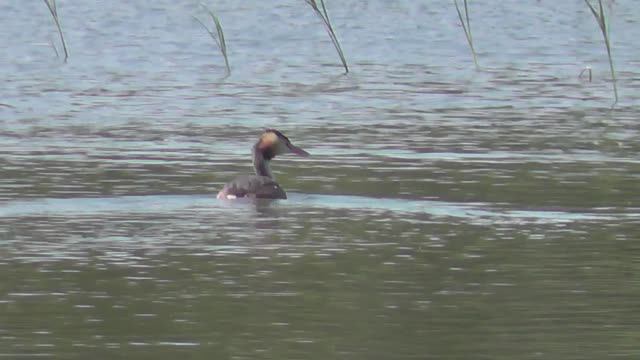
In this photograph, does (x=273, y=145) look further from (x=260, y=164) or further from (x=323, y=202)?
(x=323, y=202)

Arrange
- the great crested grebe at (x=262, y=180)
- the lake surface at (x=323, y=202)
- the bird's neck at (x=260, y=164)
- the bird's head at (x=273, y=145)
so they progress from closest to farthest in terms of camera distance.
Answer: the lake surface at (x=323, y=202)
the great crested grebe at (x=262, y=180)
the bird's neck at (x=260, y=164)
the bird's head at (x=273, y=145)

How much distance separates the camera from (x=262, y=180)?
14297 mm

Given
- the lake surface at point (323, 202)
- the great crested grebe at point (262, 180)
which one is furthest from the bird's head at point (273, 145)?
the lake surface at point (323, 202)

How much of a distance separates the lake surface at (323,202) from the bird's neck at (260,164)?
0.25 metres

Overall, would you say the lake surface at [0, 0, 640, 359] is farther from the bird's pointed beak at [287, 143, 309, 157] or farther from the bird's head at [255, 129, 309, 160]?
the bird's head at [255, 129, 309, 160]

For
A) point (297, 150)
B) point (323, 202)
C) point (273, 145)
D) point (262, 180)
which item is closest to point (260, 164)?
point (273, 145)

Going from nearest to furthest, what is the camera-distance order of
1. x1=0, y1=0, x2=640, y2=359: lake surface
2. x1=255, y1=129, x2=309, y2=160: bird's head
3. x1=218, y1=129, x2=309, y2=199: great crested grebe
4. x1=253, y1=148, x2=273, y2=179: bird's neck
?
x1=0, y1=0, x2=640, y2=359: lake surface
x1=218, y1=129, x2=309, y2=199: great crested grebe
x1=253, y1=148, x2=273, y2=179: bird's neck
x1=255, y1=129, x2=309, y2=160: bird's head

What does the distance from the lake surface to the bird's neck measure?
0.83 feet

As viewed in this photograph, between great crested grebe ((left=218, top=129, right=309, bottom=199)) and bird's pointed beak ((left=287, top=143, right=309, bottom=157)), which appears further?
bird's pointed beak ((left=287, top=143, right=309, bottom=157))

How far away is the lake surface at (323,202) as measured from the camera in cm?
942

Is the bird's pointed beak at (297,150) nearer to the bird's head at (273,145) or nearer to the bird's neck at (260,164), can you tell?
the bird's head at (273,145)

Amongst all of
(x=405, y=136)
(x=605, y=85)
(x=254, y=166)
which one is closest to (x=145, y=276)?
(x=254, y=166)

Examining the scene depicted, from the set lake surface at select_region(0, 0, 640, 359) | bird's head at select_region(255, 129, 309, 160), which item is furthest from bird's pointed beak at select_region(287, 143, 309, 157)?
lake surface at select_region(0, 0, 640, 359)

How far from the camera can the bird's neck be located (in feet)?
50.0
